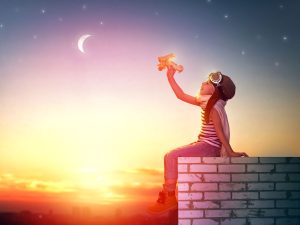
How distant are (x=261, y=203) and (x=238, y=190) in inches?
12.3

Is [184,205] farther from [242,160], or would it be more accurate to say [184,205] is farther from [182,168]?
[242,160]

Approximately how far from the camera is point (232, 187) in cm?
587

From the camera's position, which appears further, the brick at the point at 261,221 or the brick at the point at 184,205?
the brick at the point at 261,221

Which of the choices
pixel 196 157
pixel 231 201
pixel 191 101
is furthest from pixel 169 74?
pixel 231 201

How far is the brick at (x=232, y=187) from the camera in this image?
585 centimetres

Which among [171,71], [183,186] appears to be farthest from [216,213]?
[171,71]

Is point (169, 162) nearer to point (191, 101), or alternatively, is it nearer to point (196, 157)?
point (196, 157)

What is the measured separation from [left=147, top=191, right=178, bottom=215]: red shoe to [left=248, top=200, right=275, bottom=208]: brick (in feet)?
2.91

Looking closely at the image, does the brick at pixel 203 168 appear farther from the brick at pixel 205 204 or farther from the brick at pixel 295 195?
the brick at pixel 295 195

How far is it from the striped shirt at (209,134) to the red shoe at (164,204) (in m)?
0.82

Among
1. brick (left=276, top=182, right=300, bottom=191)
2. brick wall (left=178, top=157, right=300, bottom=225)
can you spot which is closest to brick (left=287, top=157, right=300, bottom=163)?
brick wall (left=178, top=157, right=300, bottom=225)

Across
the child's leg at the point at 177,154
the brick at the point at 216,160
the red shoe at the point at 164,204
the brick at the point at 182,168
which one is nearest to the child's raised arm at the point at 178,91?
the child's leg at the point at 177,154

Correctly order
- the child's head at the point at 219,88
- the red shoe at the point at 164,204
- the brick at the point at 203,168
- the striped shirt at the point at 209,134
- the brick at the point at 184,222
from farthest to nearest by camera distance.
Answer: the child's head at the point at 219,88 → the striped shirt at the point at 209,134 → the red shoe at the point at 164,204 → the brick at the point at 203,168 → the brick at the point at 184,222

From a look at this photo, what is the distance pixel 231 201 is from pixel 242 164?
1.46ft
